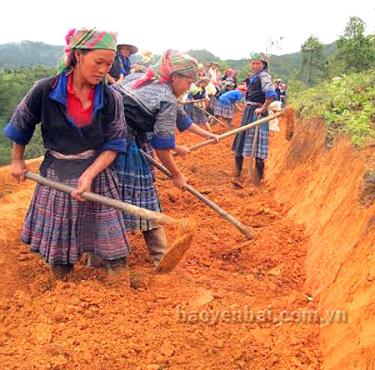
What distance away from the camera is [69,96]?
2.91 meters

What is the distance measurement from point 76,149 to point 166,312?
1.17m

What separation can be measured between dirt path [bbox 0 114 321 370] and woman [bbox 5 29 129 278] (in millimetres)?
286

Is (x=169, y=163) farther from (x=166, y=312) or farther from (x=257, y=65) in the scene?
(x=257, y=65)

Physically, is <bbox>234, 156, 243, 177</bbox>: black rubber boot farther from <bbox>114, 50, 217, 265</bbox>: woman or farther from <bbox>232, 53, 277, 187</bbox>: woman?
<bbox>114, 50, 217, 265</bbox>: woman

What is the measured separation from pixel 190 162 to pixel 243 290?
17.5ft

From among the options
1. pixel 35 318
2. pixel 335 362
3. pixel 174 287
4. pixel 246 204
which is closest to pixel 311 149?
pixel 246 204

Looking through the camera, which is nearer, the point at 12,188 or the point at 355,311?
A: the point at 355,311

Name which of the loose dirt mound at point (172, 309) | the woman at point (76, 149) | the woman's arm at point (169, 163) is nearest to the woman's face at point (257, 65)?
the loose dirt mound at point (172, 309)

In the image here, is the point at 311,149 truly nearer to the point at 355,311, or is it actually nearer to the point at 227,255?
the point at 227,255

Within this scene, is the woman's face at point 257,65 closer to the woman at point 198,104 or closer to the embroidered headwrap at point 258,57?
the embroidered headwrap at point 258,57

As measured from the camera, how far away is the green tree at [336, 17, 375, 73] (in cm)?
1405

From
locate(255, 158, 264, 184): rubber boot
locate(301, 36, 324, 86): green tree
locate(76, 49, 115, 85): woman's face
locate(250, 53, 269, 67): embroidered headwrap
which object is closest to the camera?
locate(76, 49, 115, 85): woman's face

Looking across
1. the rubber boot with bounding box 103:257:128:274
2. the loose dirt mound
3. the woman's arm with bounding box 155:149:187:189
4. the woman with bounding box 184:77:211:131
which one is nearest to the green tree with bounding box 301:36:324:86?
the woman with bounding box 184:77:211:131

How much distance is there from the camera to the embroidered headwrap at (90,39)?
2736mm
